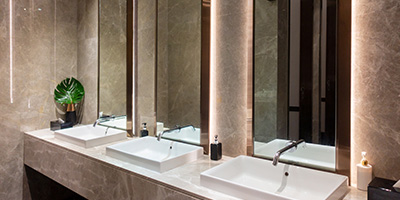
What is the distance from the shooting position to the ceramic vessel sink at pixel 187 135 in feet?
6.75

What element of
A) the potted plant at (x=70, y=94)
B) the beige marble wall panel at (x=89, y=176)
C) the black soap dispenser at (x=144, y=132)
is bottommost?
the beige marble wall panel at (x=89, y=176)

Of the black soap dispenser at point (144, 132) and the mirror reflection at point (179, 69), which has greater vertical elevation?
the mirror reflection at point (179, 69)

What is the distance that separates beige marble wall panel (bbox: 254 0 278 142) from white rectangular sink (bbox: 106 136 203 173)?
49cm

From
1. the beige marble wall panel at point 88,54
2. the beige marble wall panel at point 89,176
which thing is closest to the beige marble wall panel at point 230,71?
the beige marble wall panel at point 89,176

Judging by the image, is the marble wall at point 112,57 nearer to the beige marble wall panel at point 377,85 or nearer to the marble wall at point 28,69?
the marble wall at point 28,69

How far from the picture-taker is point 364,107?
4.48 feet

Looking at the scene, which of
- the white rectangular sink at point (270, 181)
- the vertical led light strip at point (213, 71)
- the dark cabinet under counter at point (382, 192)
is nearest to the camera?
the dark cabinet under counter at point (382, 192)

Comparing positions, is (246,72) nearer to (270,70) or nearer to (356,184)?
(270,70)

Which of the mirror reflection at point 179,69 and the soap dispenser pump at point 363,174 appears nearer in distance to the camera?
the soap dispenser pump at point 363,174

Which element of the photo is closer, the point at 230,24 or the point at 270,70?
the point at 270,70

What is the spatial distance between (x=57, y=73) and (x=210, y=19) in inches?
81.1

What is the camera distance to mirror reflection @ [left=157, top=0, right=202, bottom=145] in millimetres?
2014

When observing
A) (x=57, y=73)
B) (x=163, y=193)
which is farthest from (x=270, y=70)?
(x=57, y=73)

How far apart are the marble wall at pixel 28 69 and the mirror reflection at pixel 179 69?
57.4 inches
